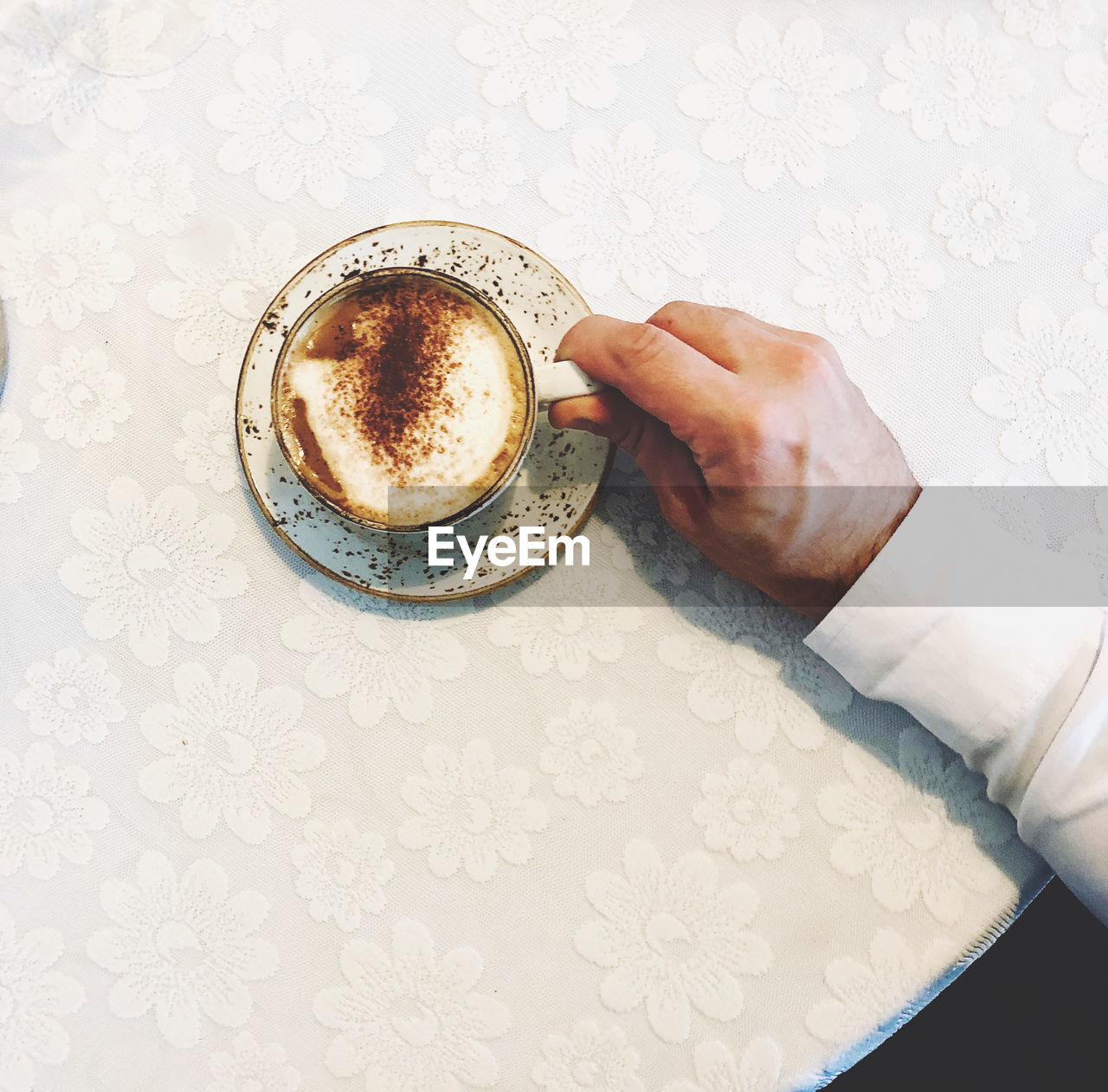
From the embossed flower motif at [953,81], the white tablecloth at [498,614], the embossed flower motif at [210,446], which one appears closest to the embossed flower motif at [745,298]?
the white tablecloth at [498,614]

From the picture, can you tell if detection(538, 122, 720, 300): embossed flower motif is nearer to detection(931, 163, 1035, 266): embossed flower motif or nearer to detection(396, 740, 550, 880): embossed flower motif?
detection(931, 163, 1035, 266): embossed flower motif

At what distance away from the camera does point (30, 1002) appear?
27.1 inches

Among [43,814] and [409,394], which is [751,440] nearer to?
[409,394]

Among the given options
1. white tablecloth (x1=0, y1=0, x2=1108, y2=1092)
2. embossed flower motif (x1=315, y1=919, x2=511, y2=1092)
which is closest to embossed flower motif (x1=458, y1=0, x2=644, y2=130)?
white tablecloth (x1=0, y1=0, x2=1108, y2=1092)

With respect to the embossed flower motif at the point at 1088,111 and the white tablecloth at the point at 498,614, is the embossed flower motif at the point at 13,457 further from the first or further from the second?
the embossed flower motif at the point at 1088,111

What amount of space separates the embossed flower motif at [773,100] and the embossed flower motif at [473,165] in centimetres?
17

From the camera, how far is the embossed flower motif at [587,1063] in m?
0.68

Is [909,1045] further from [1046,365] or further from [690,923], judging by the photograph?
[1046,365]

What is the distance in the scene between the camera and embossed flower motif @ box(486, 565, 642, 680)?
2.39 feet

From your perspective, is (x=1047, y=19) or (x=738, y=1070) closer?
(x=738, y=1070)

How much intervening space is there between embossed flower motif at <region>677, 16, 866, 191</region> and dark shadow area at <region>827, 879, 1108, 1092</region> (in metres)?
1.21

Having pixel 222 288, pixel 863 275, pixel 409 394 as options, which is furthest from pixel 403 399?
pixel 863 275

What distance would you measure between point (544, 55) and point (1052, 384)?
557mm

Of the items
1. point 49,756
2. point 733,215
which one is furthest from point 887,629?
point 49,756
